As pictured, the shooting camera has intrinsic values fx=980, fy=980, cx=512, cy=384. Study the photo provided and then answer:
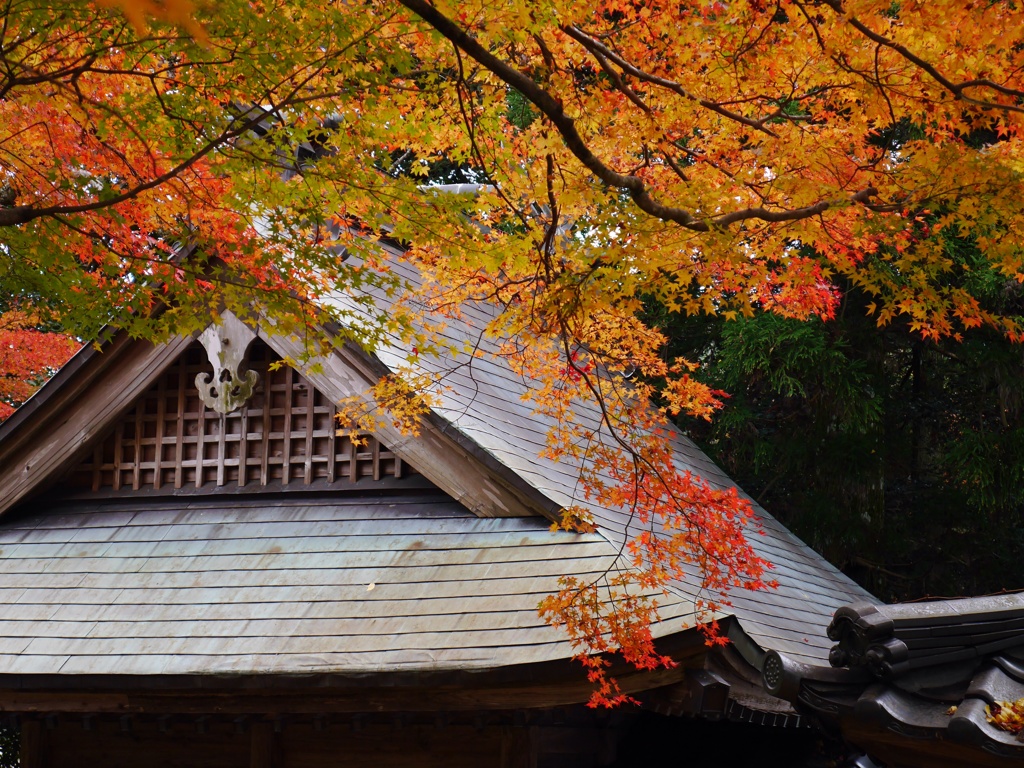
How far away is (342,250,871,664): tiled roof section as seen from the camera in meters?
6.30

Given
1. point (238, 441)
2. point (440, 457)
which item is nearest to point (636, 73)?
point (440, 457)

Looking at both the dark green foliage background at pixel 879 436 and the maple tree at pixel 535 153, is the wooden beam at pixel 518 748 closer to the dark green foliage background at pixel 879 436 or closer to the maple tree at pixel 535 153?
the maple tree at pixel 535 153

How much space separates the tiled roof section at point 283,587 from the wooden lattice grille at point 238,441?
21cm

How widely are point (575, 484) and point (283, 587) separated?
86.6 inches

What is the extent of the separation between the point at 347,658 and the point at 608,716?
1.96m

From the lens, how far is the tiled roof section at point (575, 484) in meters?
6.30

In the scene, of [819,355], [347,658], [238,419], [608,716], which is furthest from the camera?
[819,355]

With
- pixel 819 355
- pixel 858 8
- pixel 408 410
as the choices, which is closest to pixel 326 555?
pixel 408 410

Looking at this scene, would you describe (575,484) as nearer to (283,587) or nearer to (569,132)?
(283,587)

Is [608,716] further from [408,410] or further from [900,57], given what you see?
[900,57]

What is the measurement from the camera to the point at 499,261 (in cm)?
468

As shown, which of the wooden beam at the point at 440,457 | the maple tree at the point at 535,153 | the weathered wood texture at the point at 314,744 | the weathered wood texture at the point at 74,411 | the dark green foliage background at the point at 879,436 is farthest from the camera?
the dark green foliage background at the point at 879,436

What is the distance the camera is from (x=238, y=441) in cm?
712

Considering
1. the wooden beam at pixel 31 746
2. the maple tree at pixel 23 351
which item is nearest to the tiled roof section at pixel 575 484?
the wooden beam at pixel 31 746
